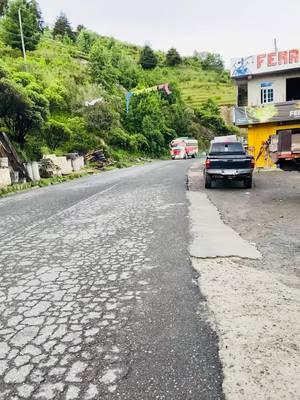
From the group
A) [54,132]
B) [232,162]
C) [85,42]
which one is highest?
[85,42]

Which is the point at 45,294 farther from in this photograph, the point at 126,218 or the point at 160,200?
the point at 160,200

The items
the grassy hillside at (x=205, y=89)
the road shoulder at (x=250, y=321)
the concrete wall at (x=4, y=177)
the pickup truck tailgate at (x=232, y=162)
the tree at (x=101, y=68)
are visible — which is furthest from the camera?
the grassy hillside at (x=205, y=89)

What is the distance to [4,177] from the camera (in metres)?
18.4

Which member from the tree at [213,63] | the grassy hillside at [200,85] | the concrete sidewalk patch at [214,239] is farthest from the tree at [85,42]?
the concrete sidewalk patch at [214,239]

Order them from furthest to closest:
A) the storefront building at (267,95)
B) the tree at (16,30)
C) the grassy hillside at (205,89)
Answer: the grassy hillside at (205,89)
the tree at (16,30)
the storefront building at (267,95)

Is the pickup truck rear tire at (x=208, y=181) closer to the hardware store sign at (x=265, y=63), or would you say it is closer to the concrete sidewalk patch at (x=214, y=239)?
the concrete sidewalk patch at (x=214, y=239)

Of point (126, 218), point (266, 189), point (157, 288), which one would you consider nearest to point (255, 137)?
point (266, 189)

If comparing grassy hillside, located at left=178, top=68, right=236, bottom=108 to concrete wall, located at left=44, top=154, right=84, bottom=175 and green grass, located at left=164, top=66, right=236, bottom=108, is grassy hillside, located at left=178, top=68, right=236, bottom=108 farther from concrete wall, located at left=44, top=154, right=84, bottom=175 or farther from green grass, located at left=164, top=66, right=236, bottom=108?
concrete wall, located at left=44, top=154, right=84, bottom=175

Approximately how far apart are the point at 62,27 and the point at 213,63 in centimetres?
5029

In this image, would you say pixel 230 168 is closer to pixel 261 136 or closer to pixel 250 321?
pixel 250 321

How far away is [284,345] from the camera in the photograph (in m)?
2.92

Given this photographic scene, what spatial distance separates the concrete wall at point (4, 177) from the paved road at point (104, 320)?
12.2 m

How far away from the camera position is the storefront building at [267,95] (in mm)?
23312

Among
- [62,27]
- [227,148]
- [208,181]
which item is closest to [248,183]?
[208,181]
